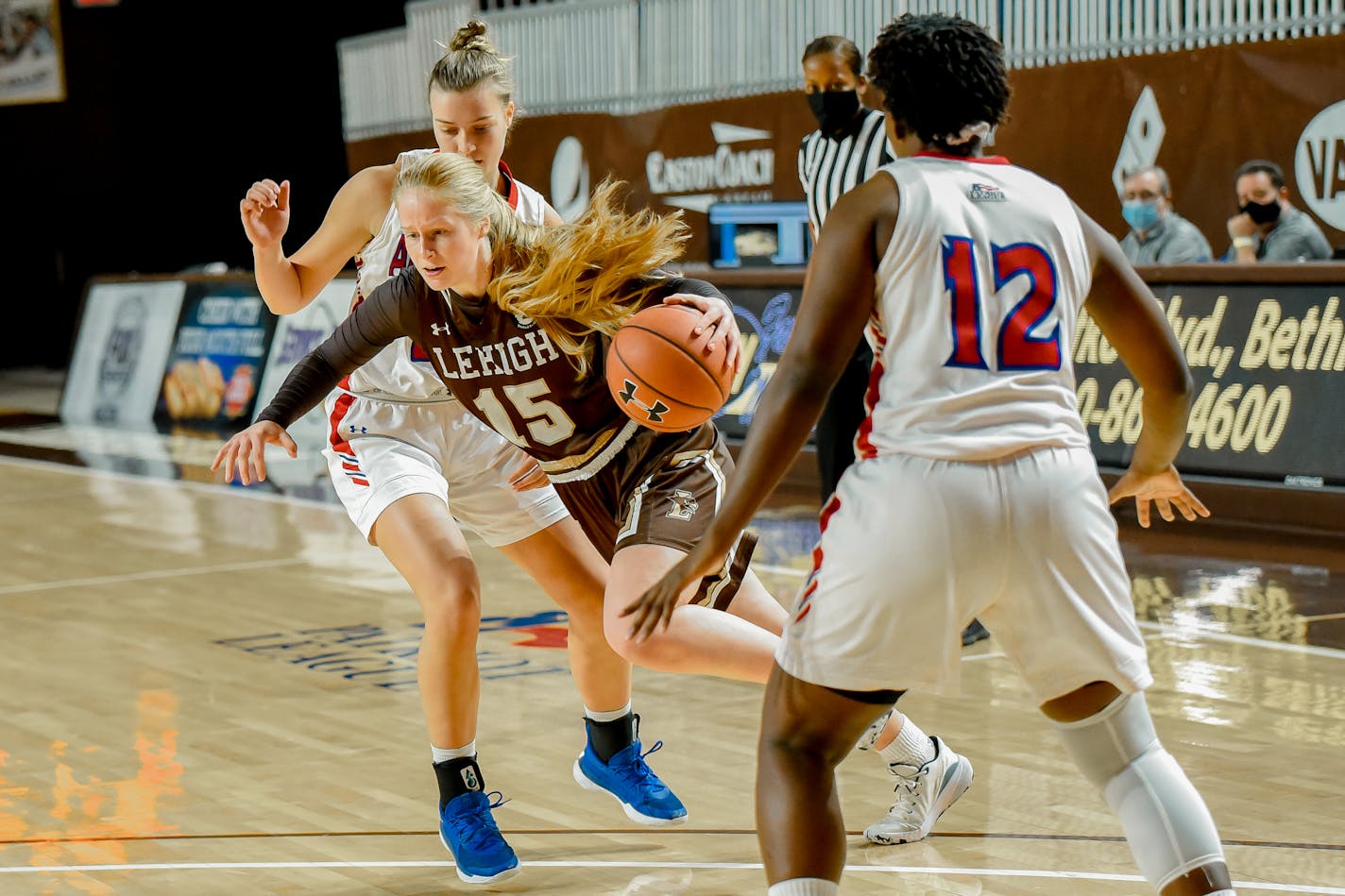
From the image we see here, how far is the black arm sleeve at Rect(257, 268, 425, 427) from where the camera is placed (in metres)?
4.41

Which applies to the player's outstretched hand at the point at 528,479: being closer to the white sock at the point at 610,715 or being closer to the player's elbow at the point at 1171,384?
the white sock at the point at 610,715

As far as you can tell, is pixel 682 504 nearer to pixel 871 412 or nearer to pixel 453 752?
pixel 453 752

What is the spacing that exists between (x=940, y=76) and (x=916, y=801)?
2059 millimetres

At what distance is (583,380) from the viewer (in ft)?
14.4

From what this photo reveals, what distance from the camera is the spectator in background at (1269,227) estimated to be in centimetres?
1004

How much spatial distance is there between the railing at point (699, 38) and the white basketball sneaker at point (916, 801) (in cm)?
912

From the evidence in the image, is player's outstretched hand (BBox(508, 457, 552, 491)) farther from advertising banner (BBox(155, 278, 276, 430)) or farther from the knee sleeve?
advertising banner (BBox(155, 278, 276, 430))

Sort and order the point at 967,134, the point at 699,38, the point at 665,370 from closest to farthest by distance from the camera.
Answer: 1. the point at 967,134
2. the point at 665,370
3. the point at 699,38

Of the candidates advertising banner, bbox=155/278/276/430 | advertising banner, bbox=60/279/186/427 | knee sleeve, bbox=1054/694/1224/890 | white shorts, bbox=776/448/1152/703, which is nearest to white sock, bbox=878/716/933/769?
knee sleeve, bbox=1054/694/1224/890

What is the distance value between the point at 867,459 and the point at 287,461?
11.2 m

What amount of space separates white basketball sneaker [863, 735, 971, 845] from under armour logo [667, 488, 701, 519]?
819 mm

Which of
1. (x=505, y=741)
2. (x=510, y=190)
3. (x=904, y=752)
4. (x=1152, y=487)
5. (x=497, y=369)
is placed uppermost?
(x=510, y=190)

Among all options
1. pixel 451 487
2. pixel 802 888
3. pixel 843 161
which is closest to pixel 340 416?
pixel 451 487

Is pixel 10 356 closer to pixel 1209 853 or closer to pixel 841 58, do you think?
pixel 841 58
